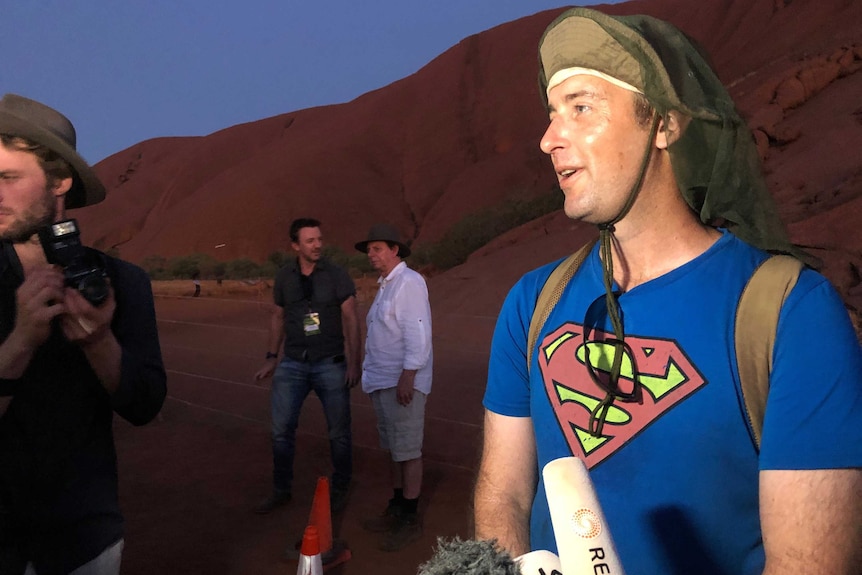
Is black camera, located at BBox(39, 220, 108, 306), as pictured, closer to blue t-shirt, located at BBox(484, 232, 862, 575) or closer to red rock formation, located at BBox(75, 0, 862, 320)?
blue t-shirt, located at BBox(484, 232, 862, 575)

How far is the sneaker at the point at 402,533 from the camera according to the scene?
4.95 meters

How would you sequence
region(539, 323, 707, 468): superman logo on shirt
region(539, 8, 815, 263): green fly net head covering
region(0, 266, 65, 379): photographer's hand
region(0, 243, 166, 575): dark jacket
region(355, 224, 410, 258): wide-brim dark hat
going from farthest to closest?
region(355, 224, 410, 258): wide-brim dark hat → region(0, 243, 166, 575): dark jacket → region(0, 266, 65, 379): photographer's hand → region(539, 8, 815, 263): green fly net head covering → region(539, 323, 707, 468): superman logo on shirt

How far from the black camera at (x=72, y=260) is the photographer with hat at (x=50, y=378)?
1cm

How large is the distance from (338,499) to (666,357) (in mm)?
4562

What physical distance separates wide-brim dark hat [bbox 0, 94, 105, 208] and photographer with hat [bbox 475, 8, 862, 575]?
126 centimetres

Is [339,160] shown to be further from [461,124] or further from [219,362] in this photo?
[219,362]

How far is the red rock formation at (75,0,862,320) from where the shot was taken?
700 inches

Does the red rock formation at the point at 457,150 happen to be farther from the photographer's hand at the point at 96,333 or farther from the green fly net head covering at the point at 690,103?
the green fly net head covering at the point at 690,103

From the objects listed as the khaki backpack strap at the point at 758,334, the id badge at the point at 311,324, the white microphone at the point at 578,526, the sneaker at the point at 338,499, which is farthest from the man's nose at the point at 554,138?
the sneaker at the point at 338,499

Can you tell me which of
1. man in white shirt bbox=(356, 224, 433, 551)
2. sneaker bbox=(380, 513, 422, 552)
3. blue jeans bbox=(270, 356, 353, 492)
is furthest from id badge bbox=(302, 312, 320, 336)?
sneaker bbox=(380, 513, 422, 552)

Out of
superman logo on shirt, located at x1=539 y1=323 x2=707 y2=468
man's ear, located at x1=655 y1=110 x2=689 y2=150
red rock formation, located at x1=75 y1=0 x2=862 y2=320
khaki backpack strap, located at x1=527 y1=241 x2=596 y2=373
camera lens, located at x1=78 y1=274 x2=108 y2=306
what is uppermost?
red rock formation, located at x1=75 y1=0 x2=862 y2=320

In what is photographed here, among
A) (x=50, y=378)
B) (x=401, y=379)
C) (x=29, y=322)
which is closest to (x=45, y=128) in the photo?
(x=29, y=322)

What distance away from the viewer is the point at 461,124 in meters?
45.1

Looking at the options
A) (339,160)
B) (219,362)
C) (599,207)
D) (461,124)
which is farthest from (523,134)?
(599,207)
